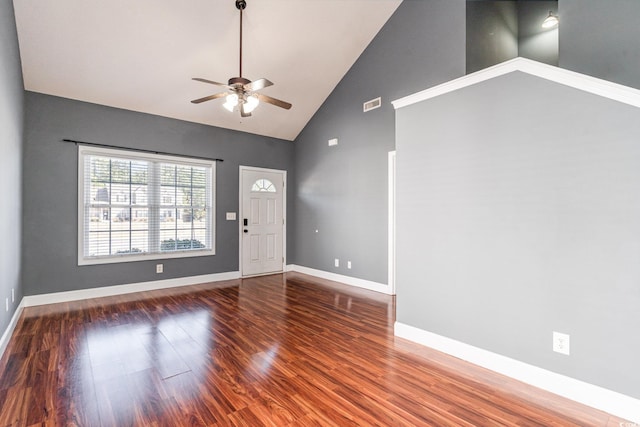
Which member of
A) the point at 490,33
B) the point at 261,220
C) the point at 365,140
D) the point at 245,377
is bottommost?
the point at 245,377

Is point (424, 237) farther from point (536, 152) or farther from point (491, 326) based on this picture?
point (536, 152)

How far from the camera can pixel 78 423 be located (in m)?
1.84

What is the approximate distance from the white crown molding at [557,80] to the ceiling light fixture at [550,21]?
3.70 metres

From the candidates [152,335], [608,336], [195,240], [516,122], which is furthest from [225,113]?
[608,336]

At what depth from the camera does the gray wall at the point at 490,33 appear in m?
4.09

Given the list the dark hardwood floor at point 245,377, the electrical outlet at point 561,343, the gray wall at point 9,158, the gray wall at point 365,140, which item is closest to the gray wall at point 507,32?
the gray wall at point 365,140

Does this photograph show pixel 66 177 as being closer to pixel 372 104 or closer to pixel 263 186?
pixel 263 186

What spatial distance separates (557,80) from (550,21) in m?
3.89

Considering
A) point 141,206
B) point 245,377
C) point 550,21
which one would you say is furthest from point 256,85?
point 550,21

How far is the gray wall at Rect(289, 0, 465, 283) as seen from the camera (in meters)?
4.30

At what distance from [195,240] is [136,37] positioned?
3.24 m

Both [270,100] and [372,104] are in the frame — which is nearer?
[270,100]

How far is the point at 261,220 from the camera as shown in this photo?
6398mm

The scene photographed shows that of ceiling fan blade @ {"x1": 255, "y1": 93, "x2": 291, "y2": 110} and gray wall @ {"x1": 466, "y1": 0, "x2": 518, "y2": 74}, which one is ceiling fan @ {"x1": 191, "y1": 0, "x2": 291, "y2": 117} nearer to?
ceiling fan blade @ {"x1": 255, "y1": 93, "x2": 291, "y2": 110}
